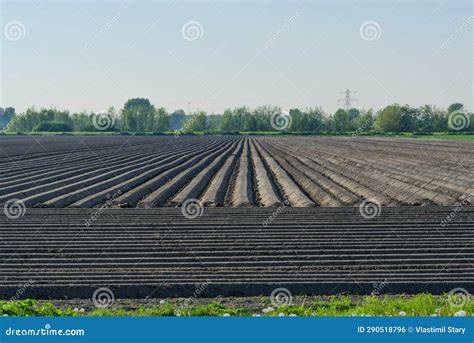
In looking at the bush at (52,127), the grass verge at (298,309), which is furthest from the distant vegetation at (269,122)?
the grass verge at (298,309)

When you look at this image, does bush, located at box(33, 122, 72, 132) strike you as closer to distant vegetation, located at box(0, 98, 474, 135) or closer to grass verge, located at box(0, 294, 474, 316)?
distant vegetation, located at box(0, 98, 474, 135)

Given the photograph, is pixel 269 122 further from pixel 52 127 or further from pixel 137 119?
pixel 52 127

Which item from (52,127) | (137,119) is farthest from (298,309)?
(137,119)

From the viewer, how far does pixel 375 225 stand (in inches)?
522

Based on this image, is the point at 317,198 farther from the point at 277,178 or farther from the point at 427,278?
the point at 427,278

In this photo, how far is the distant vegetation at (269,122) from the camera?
10652 cm

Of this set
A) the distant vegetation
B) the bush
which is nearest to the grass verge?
the distant vegetation

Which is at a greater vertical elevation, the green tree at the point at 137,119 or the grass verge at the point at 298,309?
the green tree at the point at 137,119

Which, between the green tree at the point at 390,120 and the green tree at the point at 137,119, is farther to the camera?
the green tree at the point at 137,119

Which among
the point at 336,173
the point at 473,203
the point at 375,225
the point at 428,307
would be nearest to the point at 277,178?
the point at 336,173

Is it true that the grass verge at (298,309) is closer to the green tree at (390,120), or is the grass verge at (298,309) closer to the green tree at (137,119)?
the green tree at (390,120)

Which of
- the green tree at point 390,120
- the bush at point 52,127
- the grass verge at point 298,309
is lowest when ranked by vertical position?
the grass verge at point 298,309

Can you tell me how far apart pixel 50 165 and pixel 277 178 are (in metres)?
12.5

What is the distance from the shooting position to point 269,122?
122250 mm
